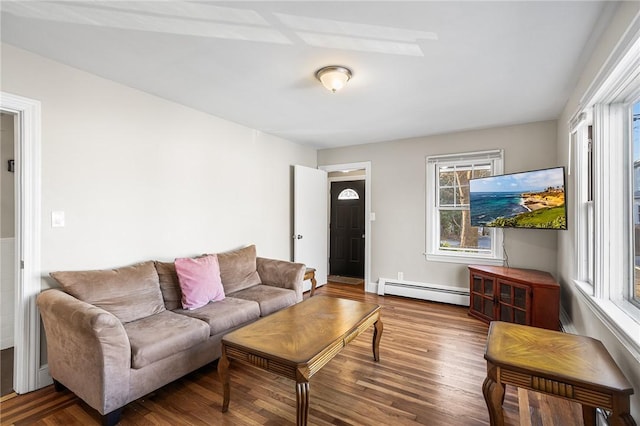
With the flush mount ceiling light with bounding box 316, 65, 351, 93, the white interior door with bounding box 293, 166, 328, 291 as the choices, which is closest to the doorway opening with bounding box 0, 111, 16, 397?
the flush mount ceiling light with bounding box 316, 65, 351, 93

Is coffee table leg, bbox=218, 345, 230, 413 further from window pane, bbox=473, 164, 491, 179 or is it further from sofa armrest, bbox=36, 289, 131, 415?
window pane, bbox=473, 164, 491, 179

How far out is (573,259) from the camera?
274 cm

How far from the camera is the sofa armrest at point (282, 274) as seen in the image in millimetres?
3354

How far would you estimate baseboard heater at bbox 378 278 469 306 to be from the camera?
13.4 ft

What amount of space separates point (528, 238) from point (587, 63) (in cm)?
210

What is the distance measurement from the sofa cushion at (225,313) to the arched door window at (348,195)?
Answer: 3.63 m

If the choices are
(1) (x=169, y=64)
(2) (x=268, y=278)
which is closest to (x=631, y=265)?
(2) (x=268, y=278)

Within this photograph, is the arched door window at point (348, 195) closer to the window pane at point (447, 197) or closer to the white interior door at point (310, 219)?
the white interior door at point (310, 219)

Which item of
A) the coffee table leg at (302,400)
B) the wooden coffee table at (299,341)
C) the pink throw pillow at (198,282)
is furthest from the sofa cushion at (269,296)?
the coffee table leg at (302,400)

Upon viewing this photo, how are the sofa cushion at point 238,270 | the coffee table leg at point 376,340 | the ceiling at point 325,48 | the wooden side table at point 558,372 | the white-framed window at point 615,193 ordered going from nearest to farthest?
the wooden side table at point 558,372 → the ceiling at point 325,48 → the white-framed window at point 615,193 → the coffee table leg at point 376,340 → the sofa cushion at point 238,270

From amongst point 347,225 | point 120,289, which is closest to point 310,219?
point 347,225

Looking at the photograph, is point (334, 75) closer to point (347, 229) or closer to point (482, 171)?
point (482, 171)

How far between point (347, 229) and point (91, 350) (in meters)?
4.70

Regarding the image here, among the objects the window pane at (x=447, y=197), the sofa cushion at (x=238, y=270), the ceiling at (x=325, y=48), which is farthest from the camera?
the window pane at (x=447, y=197)
